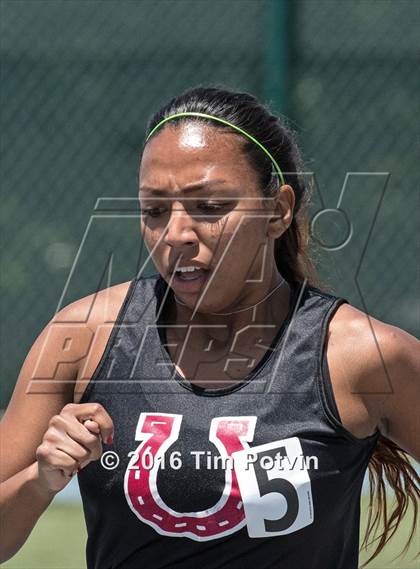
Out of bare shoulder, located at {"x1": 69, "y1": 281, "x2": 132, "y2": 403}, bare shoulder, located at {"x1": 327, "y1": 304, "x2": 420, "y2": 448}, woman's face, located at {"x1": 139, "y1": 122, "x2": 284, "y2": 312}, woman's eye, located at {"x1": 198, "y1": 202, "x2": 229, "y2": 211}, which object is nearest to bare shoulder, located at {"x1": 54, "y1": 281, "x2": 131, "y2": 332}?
bare shoulder, located at {"x1": 69, "y1": 281, "x2": 132, "y2": 403}

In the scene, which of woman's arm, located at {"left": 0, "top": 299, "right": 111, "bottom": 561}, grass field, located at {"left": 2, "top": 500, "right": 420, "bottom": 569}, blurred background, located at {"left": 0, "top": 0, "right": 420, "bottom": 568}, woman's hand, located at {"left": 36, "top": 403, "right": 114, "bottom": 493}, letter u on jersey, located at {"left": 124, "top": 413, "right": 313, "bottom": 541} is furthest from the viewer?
blurred background, located at {"left": 0, "top": 0, "right": 420, "bottom": 568}

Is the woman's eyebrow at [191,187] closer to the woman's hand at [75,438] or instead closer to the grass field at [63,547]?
the woman's hand at [75,438]

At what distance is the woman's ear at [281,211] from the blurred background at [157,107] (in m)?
2.09

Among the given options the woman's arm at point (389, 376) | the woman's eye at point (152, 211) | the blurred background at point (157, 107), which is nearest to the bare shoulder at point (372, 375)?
the woman's arm at point (389, 376)

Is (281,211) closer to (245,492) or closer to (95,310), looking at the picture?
(95,310)

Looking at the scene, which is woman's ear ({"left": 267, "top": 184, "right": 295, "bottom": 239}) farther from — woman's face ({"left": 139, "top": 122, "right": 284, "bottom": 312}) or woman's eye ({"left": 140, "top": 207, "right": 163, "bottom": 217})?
woman's eye ({"left": 140, "top": 207, "right": 163, "bottom": 217})

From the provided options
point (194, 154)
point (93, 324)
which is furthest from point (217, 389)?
point (194, 154)

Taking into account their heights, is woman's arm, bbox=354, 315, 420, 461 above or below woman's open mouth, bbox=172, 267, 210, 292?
below

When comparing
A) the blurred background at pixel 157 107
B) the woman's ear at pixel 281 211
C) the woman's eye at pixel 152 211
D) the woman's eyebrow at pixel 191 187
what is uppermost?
the blurred background at pixel 157 107

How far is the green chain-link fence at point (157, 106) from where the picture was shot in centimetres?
430

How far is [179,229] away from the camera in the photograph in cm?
191

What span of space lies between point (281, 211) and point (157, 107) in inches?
97.7

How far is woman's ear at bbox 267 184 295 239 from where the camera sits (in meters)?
2.02

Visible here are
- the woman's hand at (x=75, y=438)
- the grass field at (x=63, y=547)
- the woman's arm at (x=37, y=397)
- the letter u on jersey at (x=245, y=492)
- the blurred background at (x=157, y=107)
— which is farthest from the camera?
the blurred background at (x=157, y=107)
